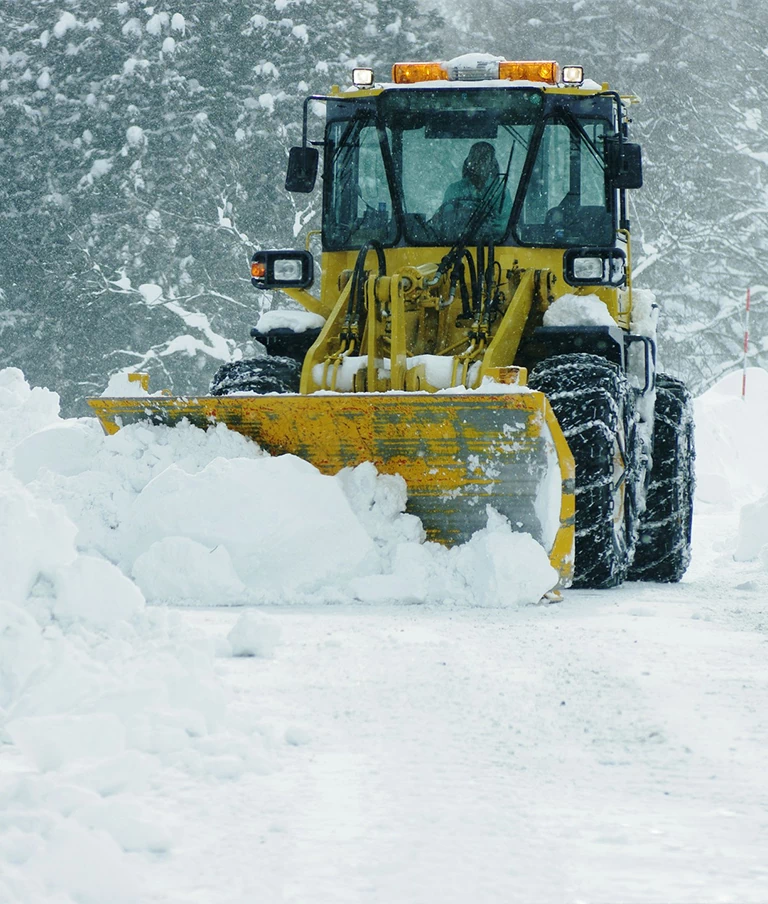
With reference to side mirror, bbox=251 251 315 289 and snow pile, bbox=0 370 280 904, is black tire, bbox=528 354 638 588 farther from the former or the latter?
snow pile, bbox=0 370 280 904

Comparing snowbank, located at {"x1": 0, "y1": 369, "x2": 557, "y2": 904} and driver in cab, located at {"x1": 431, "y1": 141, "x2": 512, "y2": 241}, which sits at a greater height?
driver in cab, located at {"x1": 431, "y1": 141, "x2": 512, "y2": 241}

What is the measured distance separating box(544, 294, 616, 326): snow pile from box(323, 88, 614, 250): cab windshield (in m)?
0.56

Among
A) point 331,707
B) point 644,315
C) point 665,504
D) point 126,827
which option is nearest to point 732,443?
point 665,504

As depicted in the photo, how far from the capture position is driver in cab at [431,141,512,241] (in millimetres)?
7758

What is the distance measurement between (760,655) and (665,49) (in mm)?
23201

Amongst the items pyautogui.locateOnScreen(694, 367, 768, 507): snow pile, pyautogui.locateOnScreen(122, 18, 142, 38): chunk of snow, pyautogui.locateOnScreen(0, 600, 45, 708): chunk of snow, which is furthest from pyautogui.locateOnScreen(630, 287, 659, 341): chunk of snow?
pyautogui.locateOnScreen(122, 18, 142, 38): chunk of snow

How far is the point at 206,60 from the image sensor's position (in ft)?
78.2

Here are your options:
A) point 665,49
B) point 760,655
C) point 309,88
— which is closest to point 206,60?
point 309,88

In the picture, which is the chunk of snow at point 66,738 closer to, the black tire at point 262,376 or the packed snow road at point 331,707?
the packed snow road at point 331,707

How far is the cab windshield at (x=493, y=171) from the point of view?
779cm

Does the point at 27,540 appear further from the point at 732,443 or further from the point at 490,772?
the point at 732,443

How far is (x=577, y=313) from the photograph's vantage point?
7.28 m

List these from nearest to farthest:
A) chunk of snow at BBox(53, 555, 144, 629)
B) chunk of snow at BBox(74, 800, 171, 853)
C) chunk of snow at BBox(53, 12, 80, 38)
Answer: chunk of snow at BBox(74, 800, 171, 853) < chunk of snow at BBox(53, 555, 144, 629) < chunk of snow at BBox(53, 12, 80, 38)

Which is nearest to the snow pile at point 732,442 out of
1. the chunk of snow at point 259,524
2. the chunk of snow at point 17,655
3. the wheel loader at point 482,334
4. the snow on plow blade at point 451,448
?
the wheel loader at point 482,334
